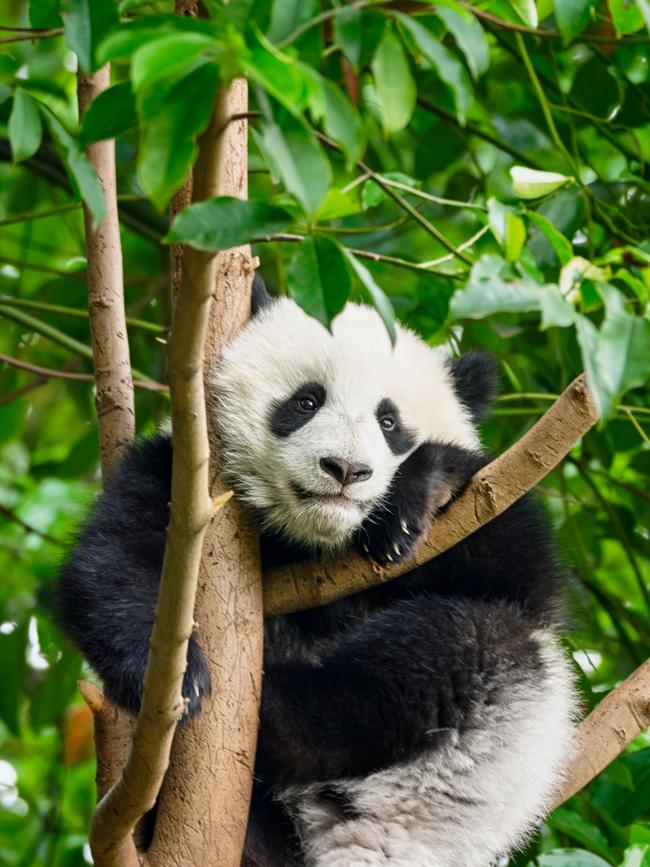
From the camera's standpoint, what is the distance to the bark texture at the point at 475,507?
7.37ft

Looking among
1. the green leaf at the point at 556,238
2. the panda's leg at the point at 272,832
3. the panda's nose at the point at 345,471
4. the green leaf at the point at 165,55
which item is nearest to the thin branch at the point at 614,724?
the panda's leg at the point at 272,832

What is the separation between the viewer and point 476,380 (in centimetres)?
335

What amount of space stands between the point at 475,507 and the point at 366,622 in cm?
65

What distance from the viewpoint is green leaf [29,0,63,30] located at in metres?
2.44

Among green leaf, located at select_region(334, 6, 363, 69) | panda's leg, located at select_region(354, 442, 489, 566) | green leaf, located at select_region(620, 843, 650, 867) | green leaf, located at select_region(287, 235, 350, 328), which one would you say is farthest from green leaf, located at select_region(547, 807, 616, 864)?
green leaf, located at select_region(334, 6, 363, 69)

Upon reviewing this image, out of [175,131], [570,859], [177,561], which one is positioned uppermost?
[175,131]

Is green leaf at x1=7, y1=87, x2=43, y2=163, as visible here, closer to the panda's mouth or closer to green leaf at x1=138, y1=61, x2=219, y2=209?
green leaf at x1=138, y1=61, x2=219, y2=209

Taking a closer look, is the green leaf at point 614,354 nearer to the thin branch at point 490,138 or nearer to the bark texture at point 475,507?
the bark texture at point 475,507

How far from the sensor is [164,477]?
117 inches

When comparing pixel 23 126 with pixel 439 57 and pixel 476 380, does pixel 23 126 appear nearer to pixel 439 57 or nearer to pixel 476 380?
pixel 439 57

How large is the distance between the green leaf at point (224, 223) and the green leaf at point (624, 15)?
1503 mm

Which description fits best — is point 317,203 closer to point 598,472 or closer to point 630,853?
point 630,853

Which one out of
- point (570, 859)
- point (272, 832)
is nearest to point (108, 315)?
point (272, 832)

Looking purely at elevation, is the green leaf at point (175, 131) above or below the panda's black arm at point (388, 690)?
above
